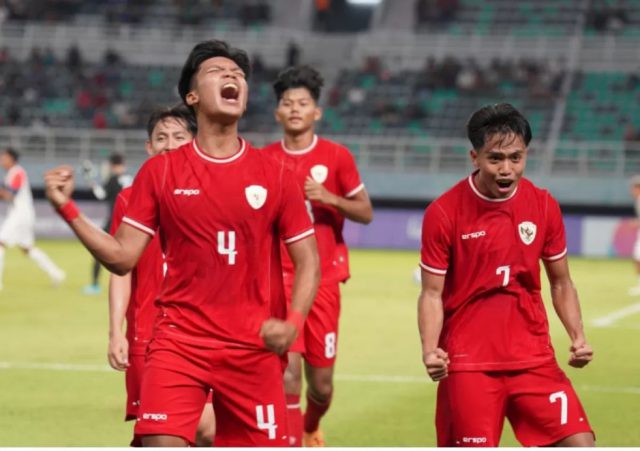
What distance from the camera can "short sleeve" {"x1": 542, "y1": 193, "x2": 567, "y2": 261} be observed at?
6906mm

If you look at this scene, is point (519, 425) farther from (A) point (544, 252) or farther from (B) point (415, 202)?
(B) point (415, 202)

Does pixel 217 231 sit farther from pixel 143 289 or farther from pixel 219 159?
pixel 143 289

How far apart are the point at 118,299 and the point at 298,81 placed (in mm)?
2976

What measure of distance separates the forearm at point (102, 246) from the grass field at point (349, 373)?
4184 millimetres

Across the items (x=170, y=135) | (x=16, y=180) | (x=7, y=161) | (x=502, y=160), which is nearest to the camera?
(x=502, y=160)

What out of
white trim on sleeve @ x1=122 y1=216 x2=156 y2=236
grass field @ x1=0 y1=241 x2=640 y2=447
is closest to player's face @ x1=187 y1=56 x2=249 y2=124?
white trim on sleeve @ x1=122 y1=216 x2=156 y2=236

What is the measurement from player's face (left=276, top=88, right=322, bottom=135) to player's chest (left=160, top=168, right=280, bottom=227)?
3734 mm

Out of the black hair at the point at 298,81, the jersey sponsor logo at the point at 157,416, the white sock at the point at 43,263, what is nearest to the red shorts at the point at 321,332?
the black hair at the point at 298,81

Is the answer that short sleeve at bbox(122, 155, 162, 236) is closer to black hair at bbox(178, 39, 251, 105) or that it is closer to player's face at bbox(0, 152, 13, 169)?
black hair at bbox(178, 39, 251, 105)

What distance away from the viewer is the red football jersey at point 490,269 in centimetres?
677

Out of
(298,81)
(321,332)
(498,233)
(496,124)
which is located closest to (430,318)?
(498,233)

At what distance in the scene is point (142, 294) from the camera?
25.4 ft

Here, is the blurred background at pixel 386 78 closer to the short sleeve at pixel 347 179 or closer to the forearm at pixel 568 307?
the short sleeve at pixel 347 179

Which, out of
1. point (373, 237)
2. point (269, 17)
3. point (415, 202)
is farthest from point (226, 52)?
point (269, 17)
